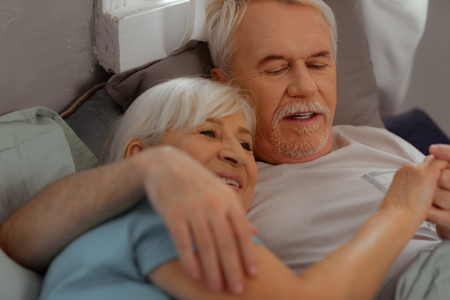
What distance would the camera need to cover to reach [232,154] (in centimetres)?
97

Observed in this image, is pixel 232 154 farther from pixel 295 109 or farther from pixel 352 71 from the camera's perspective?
pixel 352 71

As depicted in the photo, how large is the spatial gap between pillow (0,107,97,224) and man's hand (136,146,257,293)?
48 cm

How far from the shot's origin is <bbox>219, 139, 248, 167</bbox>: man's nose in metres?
0.96

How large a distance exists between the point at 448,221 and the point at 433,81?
2054 mm

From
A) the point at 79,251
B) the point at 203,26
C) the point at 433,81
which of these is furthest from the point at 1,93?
the point at 433,81

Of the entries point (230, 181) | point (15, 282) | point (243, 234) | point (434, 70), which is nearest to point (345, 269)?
point (243, 234)

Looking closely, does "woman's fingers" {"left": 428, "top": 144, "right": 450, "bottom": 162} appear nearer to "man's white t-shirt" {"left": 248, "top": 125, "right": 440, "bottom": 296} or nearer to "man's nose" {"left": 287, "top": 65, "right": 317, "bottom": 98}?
"man's white t-shirt" {"left": 248, "top": 125, "right": 440, "bottom": 296}

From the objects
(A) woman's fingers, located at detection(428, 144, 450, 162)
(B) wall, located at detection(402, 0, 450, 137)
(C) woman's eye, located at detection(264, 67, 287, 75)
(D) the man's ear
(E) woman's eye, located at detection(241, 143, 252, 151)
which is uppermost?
(C) woman's eye, located at detection(264, 67, 287, 75)

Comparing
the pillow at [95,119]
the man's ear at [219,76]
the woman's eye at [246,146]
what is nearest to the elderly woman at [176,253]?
the woman's eye at [246,146]

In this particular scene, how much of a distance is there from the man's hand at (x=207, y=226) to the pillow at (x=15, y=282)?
352 mm

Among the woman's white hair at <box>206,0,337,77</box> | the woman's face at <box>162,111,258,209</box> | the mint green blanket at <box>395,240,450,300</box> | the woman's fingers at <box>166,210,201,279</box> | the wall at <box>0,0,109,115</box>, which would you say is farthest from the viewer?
the woman's white hair at <box>206,0,337,77</box>

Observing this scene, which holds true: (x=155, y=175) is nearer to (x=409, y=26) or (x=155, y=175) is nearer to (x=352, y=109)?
(x=352, y=109)

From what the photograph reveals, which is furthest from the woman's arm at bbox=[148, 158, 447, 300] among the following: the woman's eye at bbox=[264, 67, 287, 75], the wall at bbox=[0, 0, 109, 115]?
the wall at bbox=[0, 0, 109, 115]

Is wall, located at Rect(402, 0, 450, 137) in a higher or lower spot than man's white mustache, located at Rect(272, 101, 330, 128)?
lower
